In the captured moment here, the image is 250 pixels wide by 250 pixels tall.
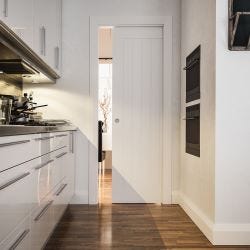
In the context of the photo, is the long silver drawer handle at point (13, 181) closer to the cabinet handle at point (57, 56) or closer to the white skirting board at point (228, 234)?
the white skirting board at point (228, 234)

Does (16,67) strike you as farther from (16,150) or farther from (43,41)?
(16,150)

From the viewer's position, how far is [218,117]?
2559 millimetres

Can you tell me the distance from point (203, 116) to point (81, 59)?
5.49 feet

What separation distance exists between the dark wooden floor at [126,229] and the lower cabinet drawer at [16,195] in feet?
2.80

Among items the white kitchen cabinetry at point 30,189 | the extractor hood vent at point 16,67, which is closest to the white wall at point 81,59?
the extractor hood vent at point 16,67

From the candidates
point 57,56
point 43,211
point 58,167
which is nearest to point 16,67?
point 57,56

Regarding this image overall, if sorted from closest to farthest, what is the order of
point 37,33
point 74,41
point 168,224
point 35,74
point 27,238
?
point 27,238 → point 37,33 → point 168,224 → point 35,74 → point 74,41

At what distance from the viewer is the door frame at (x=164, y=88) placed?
3.82 m

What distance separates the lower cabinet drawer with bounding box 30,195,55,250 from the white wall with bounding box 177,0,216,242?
1248 millimetres

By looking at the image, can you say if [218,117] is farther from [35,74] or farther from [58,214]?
[35,74]

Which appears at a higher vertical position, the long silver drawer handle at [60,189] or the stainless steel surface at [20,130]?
the stainless steel surface at [20,130]

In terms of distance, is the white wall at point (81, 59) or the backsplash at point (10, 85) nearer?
the backsplash at point (10, 85)

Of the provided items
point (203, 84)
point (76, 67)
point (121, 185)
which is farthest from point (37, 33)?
point (121, 185)

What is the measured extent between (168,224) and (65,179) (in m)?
1.04
